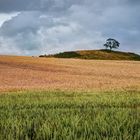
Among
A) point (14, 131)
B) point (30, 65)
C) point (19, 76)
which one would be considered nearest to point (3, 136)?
point (14, 131)

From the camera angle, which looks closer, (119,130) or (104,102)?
(119,130)

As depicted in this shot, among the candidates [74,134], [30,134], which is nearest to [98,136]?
[74,134]

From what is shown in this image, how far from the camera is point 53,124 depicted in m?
7.49

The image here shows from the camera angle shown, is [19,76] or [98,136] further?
[19,76]

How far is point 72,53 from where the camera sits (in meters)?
91.1

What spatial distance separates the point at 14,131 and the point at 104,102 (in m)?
7.62

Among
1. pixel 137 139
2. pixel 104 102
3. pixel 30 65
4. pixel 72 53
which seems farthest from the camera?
pixel 72 53

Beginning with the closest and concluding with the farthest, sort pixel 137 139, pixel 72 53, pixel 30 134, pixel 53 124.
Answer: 1. pixel 137 139
2. pixel 30 134
3. pixel 53 124
4. pixel 72 53

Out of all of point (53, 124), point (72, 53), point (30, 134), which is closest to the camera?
point (30, 134)

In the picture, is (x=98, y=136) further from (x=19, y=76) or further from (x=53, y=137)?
(x=19, y=76)

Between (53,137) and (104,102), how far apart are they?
7.90 m

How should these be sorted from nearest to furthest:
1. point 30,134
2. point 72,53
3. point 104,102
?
point 30,134 < point 104,102 < point 72,53

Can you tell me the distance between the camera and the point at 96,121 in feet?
25.6

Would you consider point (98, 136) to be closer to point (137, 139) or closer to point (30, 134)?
point (137, 139)
